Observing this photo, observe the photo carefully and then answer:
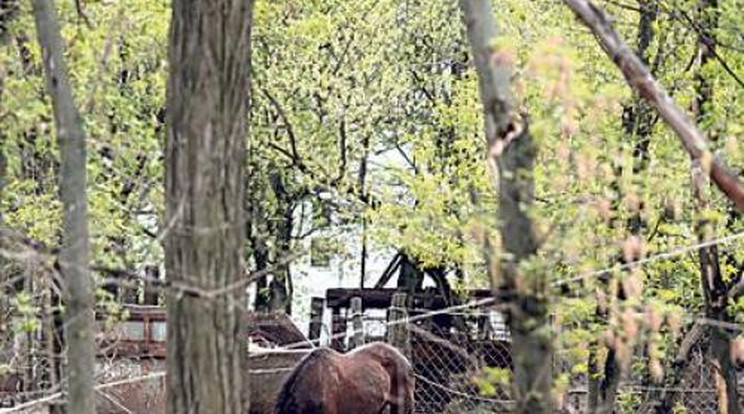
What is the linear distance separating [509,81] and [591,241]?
29.0 inches

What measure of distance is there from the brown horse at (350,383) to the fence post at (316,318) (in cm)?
434

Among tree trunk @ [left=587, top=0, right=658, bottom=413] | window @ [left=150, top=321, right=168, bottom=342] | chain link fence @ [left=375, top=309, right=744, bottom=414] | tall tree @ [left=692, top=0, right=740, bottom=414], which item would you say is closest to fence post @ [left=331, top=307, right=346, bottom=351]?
chain link fence @ [left=375, top=309, right=744, bottom=414]

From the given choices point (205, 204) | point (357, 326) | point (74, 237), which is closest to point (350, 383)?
point (357, 326)

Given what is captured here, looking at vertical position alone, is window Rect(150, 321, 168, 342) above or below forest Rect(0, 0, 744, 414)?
below

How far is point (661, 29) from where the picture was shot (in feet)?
25.5

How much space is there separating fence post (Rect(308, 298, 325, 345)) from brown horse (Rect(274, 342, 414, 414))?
4342 millimetres

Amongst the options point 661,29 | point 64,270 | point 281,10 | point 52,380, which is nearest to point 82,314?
point 64,270

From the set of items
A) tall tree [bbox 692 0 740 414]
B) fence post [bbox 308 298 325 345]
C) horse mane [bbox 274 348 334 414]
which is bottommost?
horse mane [bbox 274 348 334 414]

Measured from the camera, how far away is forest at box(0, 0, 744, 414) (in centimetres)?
463

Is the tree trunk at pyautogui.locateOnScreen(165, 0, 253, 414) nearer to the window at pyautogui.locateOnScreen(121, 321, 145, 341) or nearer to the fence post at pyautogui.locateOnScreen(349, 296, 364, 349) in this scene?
the window at pyautogui.locateOnScreen(121, 321, 145, 341)

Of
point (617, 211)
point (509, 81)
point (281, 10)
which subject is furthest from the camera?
point (281, 10)

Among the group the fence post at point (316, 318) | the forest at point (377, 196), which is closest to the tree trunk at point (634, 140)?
the forest at point (377, 196)

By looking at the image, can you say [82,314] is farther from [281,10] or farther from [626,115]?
[281,10]

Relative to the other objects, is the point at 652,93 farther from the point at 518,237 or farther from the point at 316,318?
the point at 316,318
